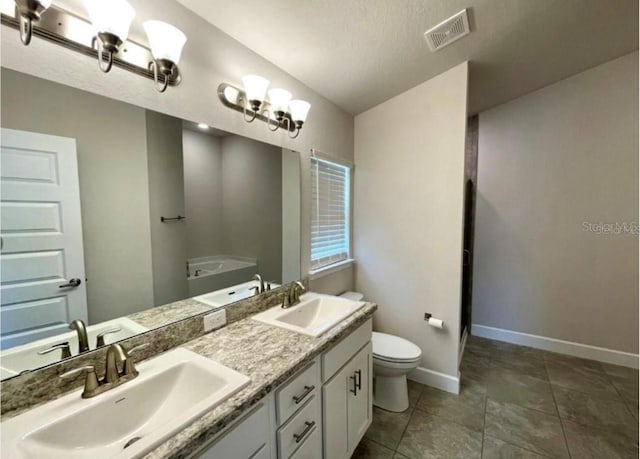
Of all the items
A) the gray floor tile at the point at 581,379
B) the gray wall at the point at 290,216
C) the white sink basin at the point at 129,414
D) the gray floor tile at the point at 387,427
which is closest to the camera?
the white sink basin at the point at 129,414

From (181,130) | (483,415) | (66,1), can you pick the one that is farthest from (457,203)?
(66,1)

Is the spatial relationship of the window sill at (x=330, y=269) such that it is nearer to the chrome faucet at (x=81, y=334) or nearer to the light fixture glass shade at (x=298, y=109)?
the light fixture glass shade at (x=298, y=109)

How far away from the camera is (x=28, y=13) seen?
0.74 m

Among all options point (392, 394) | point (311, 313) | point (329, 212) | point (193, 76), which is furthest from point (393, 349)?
point (193, 76)

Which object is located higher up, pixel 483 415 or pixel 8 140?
pixel 8 140

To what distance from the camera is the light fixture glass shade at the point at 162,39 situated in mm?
1001

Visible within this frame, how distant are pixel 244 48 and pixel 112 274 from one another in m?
1.32

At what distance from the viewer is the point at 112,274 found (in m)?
1.04

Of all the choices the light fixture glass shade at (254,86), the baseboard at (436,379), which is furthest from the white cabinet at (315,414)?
the light fixture glass shade at (254,86)

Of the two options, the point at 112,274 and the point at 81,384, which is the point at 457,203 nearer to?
the point at 112,274

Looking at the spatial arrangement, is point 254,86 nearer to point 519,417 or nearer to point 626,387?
point 519,417

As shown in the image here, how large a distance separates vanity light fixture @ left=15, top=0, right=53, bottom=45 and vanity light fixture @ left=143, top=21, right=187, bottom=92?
29 cm

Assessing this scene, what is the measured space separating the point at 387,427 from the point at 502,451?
26.7 inches

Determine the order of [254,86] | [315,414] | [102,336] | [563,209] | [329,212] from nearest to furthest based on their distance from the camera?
[102,336] → [315,414] → [254,86] → [329,212] → [563,209]
